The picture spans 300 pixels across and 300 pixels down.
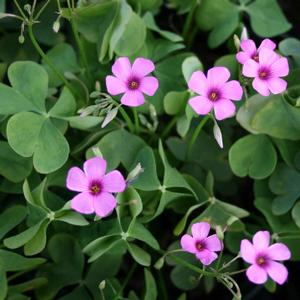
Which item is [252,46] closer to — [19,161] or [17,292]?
[19,161]

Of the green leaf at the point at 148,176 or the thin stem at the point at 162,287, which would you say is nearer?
the green leaf at the point at 148,176

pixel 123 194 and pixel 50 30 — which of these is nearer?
pixel 123 194

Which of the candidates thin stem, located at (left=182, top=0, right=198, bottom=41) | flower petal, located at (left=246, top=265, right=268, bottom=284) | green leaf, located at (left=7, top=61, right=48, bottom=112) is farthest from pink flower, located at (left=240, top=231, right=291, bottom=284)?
thin stem, located at (left=182, top=0, right=198, bottom=41)

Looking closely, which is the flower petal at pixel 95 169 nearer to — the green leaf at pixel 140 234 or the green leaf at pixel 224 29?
the green leaf at pixel 140 234

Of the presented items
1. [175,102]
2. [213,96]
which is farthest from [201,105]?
[175,102]

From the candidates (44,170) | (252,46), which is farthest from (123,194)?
(252,46)

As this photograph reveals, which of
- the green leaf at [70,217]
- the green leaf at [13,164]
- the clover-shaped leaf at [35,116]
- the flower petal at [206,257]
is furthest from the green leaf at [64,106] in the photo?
the flower petal at [206,257]

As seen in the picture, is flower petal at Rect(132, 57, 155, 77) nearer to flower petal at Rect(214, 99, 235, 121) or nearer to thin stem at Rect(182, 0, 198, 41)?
flower petal at Rect(214, 99, 235, 121)
